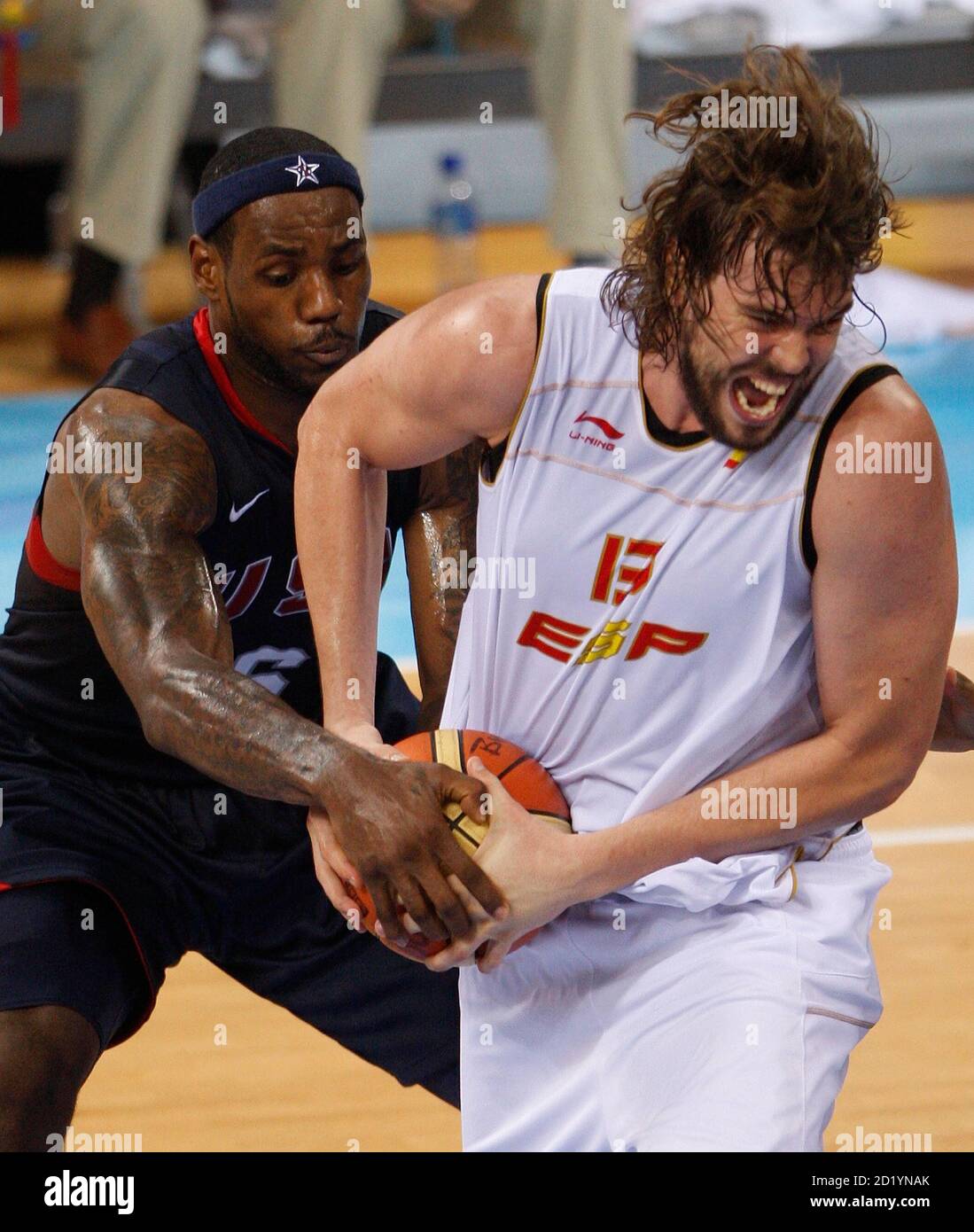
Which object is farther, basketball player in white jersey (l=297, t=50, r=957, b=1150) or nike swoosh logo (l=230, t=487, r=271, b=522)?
nike swoosh logo (l=230, t=487, r=271, b=522)

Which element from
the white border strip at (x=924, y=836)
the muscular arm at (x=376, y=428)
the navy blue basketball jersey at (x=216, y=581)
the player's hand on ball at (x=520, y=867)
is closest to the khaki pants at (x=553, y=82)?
the white border strip at (x=924, y=836)

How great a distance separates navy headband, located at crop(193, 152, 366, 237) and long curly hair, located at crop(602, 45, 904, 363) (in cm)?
71

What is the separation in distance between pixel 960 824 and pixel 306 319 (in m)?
2.57

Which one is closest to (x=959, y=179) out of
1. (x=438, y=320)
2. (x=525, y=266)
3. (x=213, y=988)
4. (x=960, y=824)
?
(x=525, y=266)

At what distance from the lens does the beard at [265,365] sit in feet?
9.88

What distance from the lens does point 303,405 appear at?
307 centimetres

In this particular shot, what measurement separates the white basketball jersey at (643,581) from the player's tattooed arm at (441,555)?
1.75ft

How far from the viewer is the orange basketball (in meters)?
2.41

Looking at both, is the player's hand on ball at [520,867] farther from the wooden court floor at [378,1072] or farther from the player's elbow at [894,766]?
the wooden court floor at [378,1072]

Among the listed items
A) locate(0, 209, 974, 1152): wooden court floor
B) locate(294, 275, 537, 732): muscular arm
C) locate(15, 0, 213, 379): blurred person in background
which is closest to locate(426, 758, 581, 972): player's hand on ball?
locate(294, 275, 537, 732): muscular arm

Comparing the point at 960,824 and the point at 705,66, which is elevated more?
the point at 705,66

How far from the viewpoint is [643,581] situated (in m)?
2.43

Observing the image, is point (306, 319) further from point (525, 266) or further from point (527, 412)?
point (525, 266)

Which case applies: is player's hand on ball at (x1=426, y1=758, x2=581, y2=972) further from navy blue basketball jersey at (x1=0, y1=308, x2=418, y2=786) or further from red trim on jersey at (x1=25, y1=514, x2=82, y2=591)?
red trim on jersey at (x1=25, y1=514, x2=82, y2=591)
